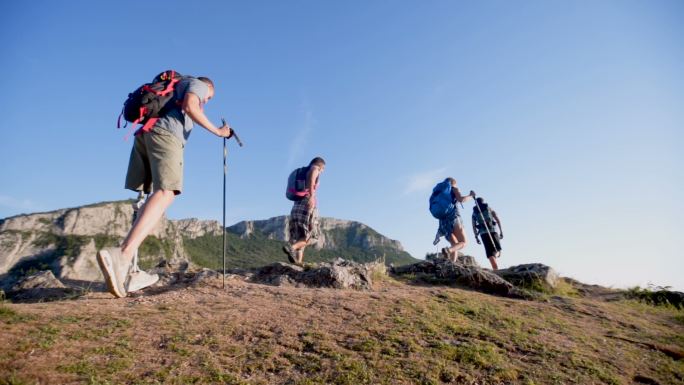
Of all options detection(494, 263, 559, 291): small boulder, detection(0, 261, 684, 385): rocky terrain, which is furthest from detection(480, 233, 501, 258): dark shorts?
detection(0, 261, 684, 385): rocky terrain

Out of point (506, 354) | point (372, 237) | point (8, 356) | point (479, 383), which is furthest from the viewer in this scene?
point (372, 237)

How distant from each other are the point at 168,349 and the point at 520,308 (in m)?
5.00

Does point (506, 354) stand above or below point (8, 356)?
below

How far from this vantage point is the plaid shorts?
8.61m

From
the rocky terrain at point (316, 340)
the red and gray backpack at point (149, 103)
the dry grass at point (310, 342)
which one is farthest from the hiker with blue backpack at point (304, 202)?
the red and gray backpack at point (149, 103)

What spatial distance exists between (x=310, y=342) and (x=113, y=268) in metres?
2.01

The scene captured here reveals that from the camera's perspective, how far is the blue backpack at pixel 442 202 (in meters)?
10.8

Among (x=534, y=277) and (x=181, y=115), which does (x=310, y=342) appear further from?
(x=534, y=277)

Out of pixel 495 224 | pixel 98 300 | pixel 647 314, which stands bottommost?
pixel 647 314

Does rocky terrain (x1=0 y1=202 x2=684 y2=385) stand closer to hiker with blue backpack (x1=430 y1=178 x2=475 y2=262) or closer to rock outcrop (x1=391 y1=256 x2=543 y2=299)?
rock outcrop (x1=391 y1=256 x2=543 y2=299)

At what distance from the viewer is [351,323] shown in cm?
440

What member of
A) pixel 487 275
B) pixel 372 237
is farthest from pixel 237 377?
pixel 372 237

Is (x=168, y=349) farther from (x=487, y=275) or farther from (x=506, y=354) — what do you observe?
(x=487, y=275)

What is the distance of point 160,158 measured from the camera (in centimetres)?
421
